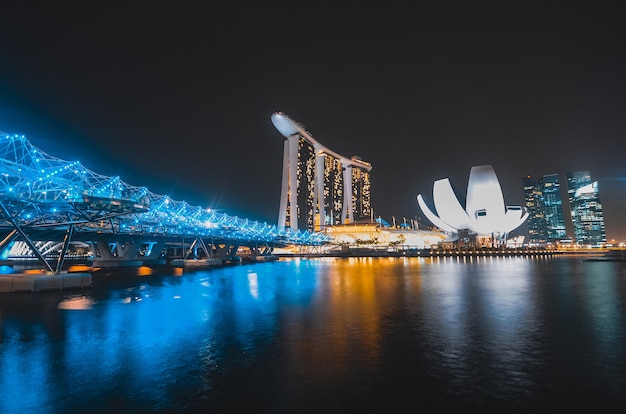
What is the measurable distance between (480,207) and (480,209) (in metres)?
0.51

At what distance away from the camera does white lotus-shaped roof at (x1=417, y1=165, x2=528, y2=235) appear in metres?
87.9

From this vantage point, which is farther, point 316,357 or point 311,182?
point 311,182

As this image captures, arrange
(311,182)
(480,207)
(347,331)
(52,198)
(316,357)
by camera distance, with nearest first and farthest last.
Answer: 1. (316,357)
2. (347,331)
3. (52,198)
4. (480,207)
5. (311,182)

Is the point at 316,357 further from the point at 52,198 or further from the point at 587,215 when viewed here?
the point at 587,215

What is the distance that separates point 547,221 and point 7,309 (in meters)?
204

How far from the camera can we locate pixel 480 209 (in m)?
91.5

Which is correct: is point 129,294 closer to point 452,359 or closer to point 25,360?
point 25,360

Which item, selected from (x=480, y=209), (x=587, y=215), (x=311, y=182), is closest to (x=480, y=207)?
(x=480, y=209)

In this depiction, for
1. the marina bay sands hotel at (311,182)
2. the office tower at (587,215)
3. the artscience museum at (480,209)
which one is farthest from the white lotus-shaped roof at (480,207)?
the office tower at (587,215)

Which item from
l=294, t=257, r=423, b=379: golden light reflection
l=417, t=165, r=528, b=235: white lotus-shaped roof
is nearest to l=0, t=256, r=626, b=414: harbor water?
l=294, t=257, r=423, b=379: golden light reflection

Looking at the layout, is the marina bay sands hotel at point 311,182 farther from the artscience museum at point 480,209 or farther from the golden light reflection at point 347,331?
the golden light reflection at point 347,331

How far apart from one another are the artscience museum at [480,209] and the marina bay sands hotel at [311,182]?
48.4 meters

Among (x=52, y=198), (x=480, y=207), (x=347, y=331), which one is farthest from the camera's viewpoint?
(x=480, y=207)

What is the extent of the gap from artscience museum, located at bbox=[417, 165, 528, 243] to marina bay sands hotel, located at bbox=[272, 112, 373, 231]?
48.4m
